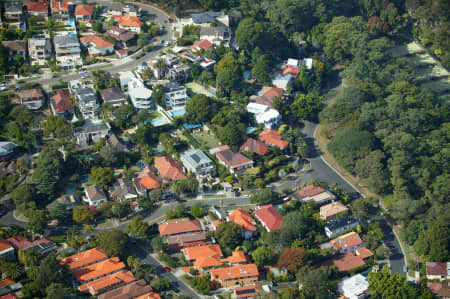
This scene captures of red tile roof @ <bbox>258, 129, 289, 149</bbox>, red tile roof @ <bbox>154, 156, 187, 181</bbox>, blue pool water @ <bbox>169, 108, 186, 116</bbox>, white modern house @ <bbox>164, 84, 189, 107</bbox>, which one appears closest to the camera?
red tile roof @ <bbox>154, 156, 187, 181</bbox>

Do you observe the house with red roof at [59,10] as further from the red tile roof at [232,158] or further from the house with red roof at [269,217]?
the house with red roof at [269,217]

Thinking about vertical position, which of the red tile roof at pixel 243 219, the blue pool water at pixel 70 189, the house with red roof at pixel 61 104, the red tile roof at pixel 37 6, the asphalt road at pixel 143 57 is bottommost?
the red tile roof at pixel 243 219

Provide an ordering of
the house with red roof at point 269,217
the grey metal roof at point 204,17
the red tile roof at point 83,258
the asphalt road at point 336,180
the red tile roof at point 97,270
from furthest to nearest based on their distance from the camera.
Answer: the grey metal roof at point 204,17 → the house with red roof at point 269,217 → the asphalt road at point 336,180 → the red tile roof at point 83,258 → the red tile roof at point 97,270

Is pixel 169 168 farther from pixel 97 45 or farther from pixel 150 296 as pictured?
pixel 97 45

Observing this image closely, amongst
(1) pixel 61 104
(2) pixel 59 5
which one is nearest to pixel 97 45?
(2) pixel 59 5

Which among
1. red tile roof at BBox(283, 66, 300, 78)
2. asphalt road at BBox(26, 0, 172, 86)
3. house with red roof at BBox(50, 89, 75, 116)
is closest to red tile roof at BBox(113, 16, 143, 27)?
asphalt road at BBox(26, 0, 172, 86)

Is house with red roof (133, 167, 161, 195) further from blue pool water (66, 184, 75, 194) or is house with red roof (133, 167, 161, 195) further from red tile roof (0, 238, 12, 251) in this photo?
red tile roof (0, 238, 12, 251)

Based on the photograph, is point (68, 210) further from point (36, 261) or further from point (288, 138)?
point (288, 138)

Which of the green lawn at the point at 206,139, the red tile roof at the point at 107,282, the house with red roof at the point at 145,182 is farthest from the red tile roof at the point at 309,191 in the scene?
the red tile roof at the point at 107,282
